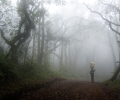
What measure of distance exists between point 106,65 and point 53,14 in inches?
1370

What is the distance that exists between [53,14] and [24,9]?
24392 millimetres

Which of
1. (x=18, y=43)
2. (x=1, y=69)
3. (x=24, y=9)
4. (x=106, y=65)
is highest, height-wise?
Answer: (x=24, y=9)

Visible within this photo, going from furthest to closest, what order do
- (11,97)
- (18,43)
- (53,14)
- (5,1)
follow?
(53,14)
(5,1)
(18,43)
(11,97)

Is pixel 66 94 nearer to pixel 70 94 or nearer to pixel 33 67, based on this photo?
pixel 70 94

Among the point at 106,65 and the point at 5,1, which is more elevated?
the point at 5,1

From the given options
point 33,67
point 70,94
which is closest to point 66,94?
point 70,94

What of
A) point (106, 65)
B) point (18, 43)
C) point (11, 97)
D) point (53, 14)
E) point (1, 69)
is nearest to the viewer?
point (11, 97)

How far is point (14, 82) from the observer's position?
29.8 ft

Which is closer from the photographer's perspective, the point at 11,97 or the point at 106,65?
the point at 11,97

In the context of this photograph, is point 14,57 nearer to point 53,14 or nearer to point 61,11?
point 53,14

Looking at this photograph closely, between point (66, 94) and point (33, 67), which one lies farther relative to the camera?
point (33, 67)

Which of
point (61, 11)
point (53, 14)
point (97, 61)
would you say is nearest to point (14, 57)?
point (53, 14)

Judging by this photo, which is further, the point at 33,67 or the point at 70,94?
the point at 33,67

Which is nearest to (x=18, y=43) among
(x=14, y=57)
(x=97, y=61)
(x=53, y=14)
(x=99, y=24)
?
(x=14, y=57)
